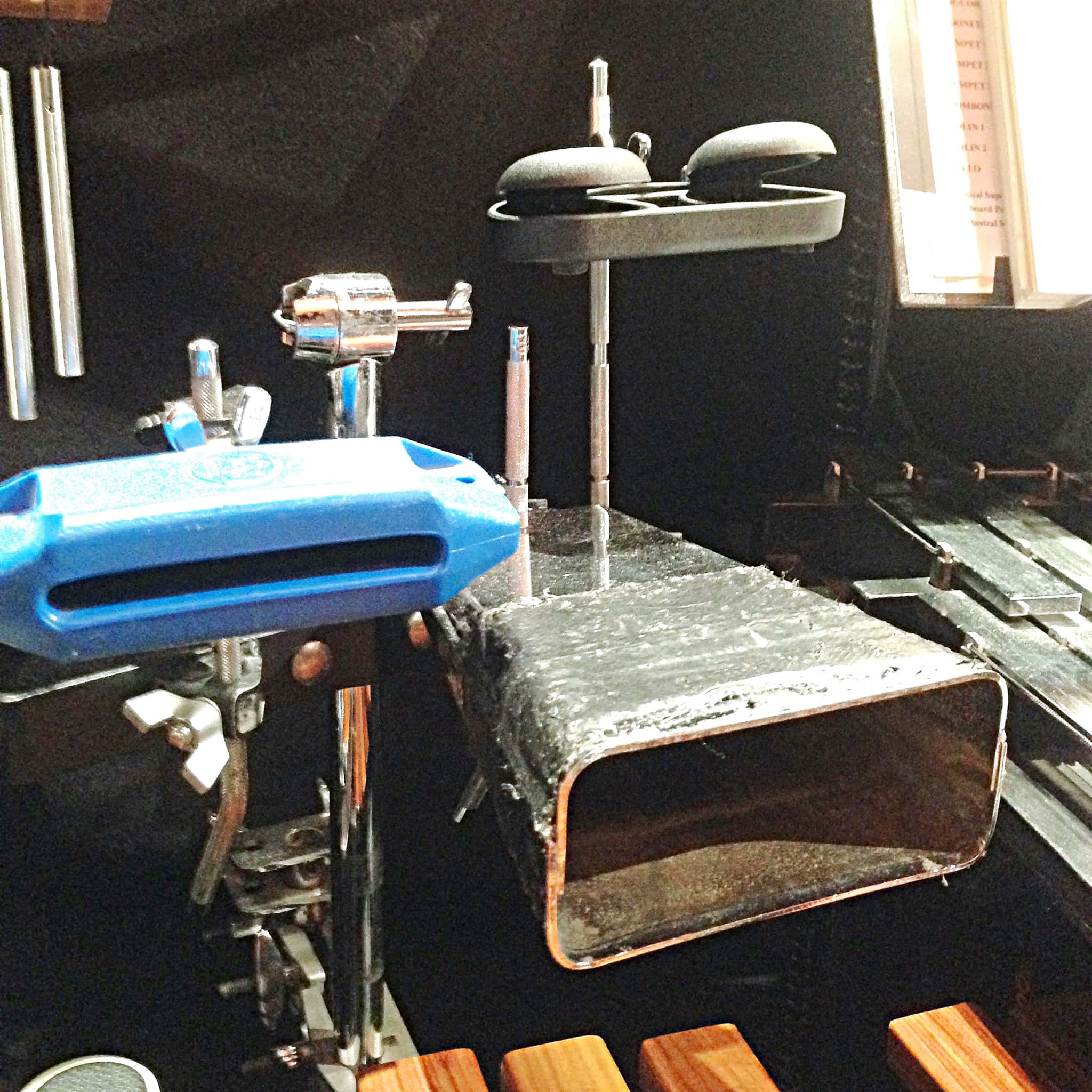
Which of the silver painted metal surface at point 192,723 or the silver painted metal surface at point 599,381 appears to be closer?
the silver painted metal surface at point 192,723

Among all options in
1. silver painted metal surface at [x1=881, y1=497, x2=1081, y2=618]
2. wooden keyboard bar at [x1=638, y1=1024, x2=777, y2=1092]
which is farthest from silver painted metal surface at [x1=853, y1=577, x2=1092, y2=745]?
wooden keyboard bar at [x1=638, y1=1024, x2=777, y2=1092]

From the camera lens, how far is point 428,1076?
0.83 meters

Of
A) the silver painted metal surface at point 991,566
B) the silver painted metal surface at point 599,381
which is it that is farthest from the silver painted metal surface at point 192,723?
the silver painted metal surface at point 991,566

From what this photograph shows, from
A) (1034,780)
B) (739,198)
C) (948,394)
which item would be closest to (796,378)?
(948,394)

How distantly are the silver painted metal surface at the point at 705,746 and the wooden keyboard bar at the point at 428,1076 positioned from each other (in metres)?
0.25

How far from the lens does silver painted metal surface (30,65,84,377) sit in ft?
2.76

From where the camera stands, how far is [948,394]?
4.20ft

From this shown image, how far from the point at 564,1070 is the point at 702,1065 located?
11 cm

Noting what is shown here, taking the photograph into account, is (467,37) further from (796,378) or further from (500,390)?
(796,378)

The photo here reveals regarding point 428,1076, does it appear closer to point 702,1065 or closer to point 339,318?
point 702,1065

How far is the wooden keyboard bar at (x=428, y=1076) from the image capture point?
812mm

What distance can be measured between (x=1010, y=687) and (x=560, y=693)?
385 millimetres

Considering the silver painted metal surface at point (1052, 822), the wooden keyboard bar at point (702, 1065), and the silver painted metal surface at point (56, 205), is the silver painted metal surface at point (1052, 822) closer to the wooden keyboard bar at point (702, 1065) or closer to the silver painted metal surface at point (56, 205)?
the wooden keyboard bar at point (702, 1065)

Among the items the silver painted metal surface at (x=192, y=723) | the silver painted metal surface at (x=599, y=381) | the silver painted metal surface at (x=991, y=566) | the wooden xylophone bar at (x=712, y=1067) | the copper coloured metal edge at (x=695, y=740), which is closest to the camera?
the copper coloured metal edge at (x=695, y=740)
